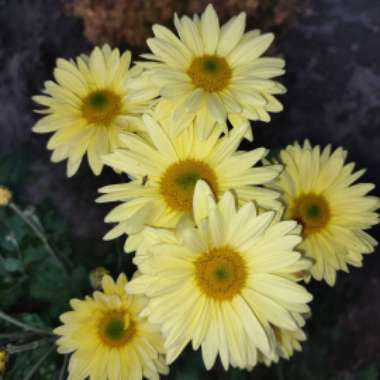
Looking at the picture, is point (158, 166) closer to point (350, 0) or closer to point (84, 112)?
point (84, 112)

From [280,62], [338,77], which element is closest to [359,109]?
[338,77]

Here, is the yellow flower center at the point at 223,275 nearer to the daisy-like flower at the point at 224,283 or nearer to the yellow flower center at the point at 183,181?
the daisy-like flower at the point at 224,283

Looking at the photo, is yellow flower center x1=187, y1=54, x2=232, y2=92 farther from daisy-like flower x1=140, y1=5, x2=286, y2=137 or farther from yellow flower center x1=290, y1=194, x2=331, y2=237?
yellow flower center x1=290, y1=194, x2=331, y2=237

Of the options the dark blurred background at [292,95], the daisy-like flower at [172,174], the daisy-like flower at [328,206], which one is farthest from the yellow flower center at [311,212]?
the dark blurred background at [292,95]

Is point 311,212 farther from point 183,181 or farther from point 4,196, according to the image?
point 4,196

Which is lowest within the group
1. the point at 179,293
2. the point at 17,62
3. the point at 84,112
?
the point at 179,293

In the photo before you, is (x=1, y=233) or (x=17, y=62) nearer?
(x=1, y=233)

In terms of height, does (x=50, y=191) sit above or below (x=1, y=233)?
above
